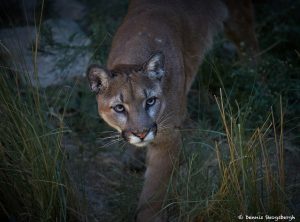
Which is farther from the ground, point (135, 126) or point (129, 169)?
point (135, 126)

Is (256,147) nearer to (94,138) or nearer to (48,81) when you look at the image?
(94,138)

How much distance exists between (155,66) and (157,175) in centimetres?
86

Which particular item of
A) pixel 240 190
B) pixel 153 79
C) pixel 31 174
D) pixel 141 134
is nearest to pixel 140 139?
pixel 141 134

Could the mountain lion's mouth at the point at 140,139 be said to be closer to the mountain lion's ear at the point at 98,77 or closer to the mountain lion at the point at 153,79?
the mountain lion at the point at 153,79

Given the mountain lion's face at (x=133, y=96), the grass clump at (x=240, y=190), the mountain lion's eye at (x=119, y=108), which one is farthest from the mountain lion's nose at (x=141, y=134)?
the grass clump at (x=240, y=190)

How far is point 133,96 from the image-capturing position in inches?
177

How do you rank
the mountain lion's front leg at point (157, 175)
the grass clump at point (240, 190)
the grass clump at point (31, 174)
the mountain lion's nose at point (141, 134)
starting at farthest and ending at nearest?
the mountain lion's front leg at point (157, 175), the mountain lion's nose at point (141, 134), the grass clump at point (31, 174), the grass clump at point (240, 190)

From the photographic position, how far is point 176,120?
4941 millimetres

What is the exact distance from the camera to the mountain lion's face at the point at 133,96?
441 cm

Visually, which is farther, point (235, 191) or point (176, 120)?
point (176, 120)

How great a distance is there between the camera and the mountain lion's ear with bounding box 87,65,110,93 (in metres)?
4.59

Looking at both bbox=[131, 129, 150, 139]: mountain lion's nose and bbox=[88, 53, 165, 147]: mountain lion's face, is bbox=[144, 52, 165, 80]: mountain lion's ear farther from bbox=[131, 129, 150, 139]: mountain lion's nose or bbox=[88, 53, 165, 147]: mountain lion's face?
bbox=[131, 129, 150, 139]: mountain lion's nose

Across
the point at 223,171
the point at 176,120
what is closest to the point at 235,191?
the point at 223,171

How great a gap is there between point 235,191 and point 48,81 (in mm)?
3440
